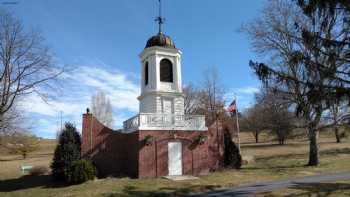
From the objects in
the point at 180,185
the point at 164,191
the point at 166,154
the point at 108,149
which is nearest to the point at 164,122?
the point at 166,154

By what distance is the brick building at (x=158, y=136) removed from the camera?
22797mm

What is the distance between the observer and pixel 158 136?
75.8ft

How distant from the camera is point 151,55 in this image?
26031 mm

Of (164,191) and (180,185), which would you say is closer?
(164,191)

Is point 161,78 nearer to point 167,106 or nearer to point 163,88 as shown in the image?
point 163,88

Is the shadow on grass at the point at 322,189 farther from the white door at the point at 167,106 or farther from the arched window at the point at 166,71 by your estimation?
the arched window at the point at 166,71

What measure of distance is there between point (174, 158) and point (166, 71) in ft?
22.0

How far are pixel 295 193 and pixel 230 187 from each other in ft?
13.9

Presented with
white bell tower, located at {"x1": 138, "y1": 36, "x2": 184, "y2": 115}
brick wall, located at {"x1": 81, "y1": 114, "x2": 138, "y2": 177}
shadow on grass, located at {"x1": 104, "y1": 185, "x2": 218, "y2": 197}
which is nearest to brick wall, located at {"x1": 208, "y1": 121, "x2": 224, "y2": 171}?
white bell tower, located at {"x1": 138, "y1": 36, "x2": 184, "y2": 115}

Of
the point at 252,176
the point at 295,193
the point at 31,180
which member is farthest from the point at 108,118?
the point at 295,193

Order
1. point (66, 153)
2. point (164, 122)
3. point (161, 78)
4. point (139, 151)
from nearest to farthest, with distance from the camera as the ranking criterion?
point (66, 153) → point (139, 151) → point (164, 122) → point (161, 78)

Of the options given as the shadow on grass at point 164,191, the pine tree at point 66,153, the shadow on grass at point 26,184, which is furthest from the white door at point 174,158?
the shadow on grass at point 26,184

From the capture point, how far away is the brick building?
74.8 feet

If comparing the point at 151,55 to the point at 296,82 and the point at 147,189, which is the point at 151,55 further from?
the point at 296,82
